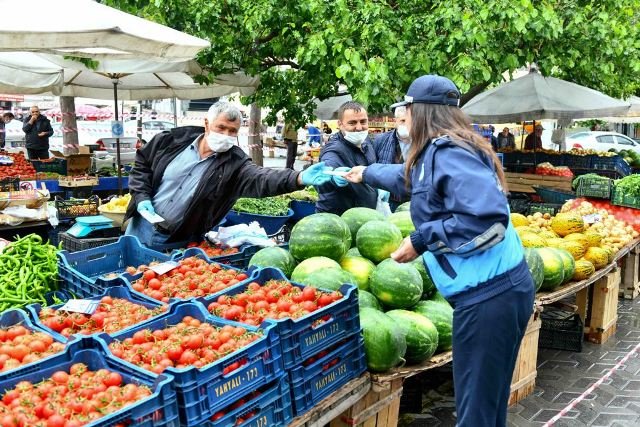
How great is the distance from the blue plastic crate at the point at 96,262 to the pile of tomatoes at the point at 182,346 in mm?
965

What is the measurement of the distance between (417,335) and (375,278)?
1.75ft

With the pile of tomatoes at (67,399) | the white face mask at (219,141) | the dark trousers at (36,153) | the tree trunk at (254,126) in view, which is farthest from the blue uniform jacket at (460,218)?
the dark trousers at (36,153)

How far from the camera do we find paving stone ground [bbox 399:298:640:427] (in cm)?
492

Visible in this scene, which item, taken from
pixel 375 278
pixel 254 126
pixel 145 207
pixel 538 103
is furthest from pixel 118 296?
pixel 254 126

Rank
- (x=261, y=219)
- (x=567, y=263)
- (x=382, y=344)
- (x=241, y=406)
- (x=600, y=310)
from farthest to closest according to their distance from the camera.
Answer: (x=261, y=219), (x=600, y=310), (x=567, y=263), (x=382, y=344), (x=241, y=406)

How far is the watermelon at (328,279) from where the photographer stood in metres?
3.84

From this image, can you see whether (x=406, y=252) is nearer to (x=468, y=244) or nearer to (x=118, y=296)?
(x=468, y=244)

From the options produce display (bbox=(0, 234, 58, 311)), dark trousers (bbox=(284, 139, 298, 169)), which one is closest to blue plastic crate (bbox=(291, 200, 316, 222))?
produce display (bbox=(0, 234, 58, 311))

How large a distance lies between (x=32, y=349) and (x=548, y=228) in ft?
19.6

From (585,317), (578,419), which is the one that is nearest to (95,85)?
(585,317)

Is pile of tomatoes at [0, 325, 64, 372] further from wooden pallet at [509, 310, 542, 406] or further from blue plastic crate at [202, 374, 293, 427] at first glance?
wooden pallet at [509, 310, 542, 406]

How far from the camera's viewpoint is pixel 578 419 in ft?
16.3

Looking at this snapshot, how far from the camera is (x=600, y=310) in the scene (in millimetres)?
6691

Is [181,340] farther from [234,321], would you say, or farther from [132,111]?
[132,111]
